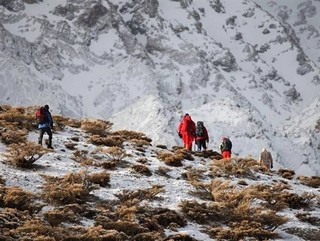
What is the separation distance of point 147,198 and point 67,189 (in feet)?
8.28

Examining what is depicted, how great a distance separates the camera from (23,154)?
18641 millimetres

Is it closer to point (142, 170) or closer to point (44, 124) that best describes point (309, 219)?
point (142, 170)

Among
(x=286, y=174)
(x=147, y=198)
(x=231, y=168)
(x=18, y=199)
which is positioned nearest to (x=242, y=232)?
(x=147, y=198)

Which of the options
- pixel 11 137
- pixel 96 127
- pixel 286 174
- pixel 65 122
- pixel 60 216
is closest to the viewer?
pixel 60 216

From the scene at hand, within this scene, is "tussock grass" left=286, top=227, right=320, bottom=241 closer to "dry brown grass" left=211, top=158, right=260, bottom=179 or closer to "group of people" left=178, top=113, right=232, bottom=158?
"dry brown grass" left=211, top=158, right=260, bottom=179

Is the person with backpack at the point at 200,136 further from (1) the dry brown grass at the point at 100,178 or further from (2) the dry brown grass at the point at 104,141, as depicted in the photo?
(1) the dry brown grass at the point at 100,178

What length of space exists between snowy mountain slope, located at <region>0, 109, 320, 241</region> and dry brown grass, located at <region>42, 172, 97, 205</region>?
8.0 inches

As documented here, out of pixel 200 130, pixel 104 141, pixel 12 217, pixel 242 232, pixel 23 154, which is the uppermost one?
pixel 200 130

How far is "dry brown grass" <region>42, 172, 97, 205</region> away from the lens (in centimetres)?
1595

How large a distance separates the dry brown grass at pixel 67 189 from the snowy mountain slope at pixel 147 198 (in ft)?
0.67

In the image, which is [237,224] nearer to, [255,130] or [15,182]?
[15,182]

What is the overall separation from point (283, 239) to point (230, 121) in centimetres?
17065

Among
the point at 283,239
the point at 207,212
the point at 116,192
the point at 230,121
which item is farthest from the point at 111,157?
the point at 230,121

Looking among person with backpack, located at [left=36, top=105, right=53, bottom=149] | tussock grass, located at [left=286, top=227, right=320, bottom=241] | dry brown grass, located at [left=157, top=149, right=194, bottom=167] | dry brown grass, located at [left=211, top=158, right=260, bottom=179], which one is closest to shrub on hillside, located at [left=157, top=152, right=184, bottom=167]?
dry brown grass, located at [left=157, top=149, right=194, bottom=167]
